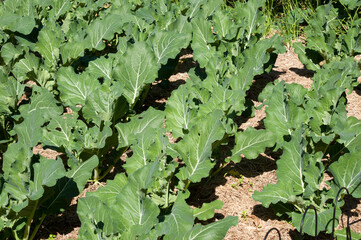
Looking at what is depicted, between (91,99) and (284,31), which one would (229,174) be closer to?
(91,99)

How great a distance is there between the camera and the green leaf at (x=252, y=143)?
382cm

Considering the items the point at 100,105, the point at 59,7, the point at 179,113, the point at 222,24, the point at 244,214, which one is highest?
the point at 59,7

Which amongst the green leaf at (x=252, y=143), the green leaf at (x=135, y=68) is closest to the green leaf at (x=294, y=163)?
the green leaf at (x=252, y=143)

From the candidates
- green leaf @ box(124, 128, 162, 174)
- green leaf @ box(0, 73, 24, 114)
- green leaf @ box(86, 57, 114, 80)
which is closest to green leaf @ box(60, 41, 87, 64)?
green leaf @ box(86, 57, 114, 80)

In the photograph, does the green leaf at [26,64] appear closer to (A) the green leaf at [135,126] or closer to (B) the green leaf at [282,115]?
(A) the green leaf at [135,126]

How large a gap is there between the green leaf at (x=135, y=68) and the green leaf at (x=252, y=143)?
1.09 m

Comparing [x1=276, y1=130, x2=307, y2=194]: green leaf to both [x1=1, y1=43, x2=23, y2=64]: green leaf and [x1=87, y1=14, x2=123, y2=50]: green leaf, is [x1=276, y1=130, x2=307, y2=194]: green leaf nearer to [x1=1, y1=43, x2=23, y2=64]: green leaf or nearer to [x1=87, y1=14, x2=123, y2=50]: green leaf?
[x1=87, y1=14, x2=123, y2=50]: green leaf

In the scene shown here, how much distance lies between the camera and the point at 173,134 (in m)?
4.02

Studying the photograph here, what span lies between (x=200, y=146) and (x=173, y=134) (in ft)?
1.53

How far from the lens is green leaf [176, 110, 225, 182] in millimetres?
3543

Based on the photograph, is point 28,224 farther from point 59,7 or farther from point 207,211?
point 59,7

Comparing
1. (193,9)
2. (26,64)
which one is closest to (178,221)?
(26,64)

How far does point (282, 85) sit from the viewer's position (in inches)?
165

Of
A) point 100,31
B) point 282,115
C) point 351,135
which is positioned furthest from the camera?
point 100,31
